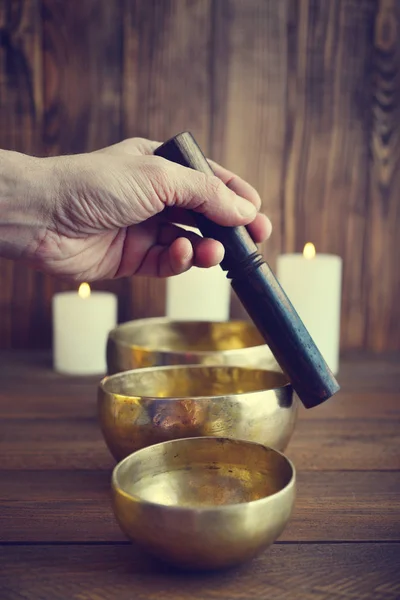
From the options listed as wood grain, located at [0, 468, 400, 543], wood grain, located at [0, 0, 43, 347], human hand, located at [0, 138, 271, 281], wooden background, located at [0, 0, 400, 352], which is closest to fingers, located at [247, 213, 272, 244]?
human hand, located at [0, 138, 271, 281]

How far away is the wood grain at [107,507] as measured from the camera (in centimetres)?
72

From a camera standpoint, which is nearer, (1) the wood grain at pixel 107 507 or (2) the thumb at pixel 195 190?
(1) the wood grain at pixel 107 507

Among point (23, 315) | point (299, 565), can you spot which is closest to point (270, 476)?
point (299, 565)

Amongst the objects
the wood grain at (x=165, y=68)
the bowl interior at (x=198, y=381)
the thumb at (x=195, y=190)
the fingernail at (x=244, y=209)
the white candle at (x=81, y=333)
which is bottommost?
the white candle at (x=81, y=333)

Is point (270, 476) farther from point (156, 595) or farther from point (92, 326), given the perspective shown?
point (92, 326)

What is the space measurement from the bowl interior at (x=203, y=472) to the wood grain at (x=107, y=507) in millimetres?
53

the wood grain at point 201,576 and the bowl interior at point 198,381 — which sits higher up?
the bowl interior at point 198,381

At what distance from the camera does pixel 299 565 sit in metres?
0.66

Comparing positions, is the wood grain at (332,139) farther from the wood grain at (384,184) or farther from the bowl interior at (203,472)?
the bowl interior at (203,472)

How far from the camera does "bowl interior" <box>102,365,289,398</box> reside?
35.5 inches

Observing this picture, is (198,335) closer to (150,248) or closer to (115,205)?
(150,248)

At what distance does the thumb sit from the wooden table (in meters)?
0.31

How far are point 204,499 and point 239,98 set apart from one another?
38.9 inches

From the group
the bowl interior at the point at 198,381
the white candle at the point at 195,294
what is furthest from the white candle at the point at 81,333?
the bowl interior at the point at 198,381
